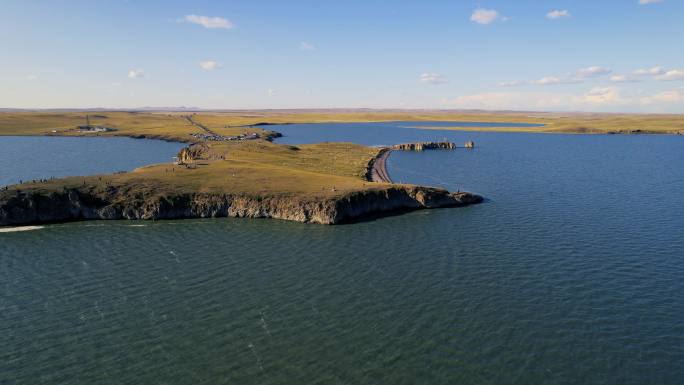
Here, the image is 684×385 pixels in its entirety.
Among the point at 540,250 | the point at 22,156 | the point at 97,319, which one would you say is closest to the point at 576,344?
the point at 540,250

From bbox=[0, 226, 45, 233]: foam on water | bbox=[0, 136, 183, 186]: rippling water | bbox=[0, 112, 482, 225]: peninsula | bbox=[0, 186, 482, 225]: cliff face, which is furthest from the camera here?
bbox=[0, 136, 183, 186]: rippling water

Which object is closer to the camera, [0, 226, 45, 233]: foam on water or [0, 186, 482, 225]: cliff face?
[0, 226, 45, 233]: foam on water

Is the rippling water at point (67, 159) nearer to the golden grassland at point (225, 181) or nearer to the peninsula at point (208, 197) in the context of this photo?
the golden grassland at point (225, 181)

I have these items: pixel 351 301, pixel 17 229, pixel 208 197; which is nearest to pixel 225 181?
pixel 208 197

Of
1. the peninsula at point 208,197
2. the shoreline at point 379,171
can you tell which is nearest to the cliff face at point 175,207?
the peninsula at point 208,197

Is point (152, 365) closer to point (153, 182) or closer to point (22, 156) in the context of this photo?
point (153, 182)

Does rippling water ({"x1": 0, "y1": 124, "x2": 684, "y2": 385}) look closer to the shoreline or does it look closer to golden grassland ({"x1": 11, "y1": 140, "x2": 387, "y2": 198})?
golden grassland ({"x1": 11, "y1": 140, "x2": 387, "y2": 198})

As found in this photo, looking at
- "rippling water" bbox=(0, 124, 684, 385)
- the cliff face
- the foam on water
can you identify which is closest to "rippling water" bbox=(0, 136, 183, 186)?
the cliff face
